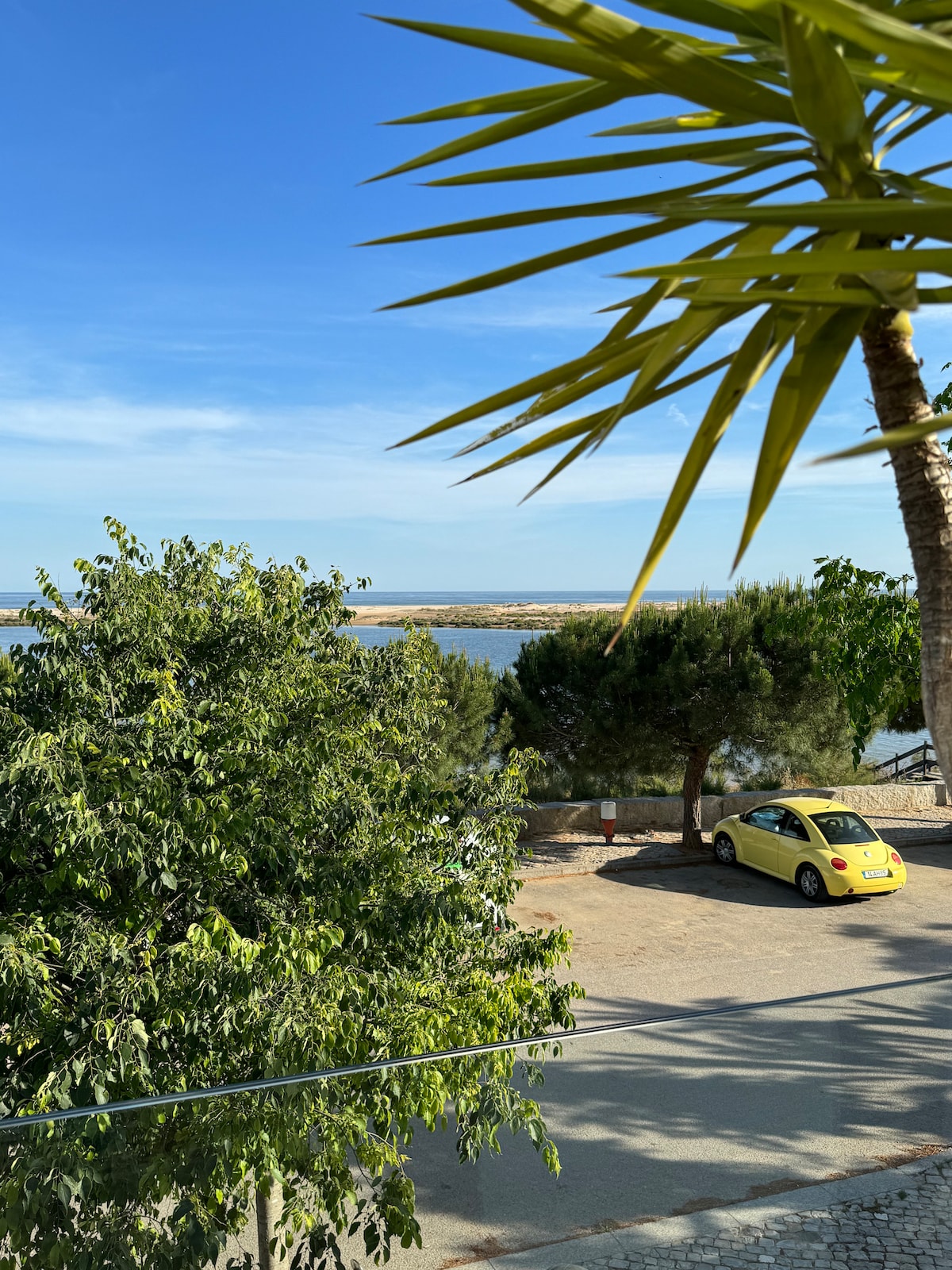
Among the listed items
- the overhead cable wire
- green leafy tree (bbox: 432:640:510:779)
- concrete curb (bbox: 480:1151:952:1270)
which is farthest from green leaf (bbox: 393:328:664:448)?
green leafy tree (bbox: 432:640:510:779)

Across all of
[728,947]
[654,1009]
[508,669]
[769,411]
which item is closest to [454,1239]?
[769,411]

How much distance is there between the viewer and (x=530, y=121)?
1763 millimetres

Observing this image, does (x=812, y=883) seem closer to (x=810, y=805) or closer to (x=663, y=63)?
(x=810, y=805)

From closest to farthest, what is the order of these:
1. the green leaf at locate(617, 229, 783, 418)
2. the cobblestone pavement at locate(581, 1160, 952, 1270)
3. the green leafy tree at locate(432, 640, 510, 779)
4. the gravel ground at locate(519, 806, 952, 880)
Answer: the green leaf at locate(617, 229, 783, 418) < the cobblestone pavement at locate(581, 1160, 952, 1270) < the gravel ground at locate(519, 806, 952, 880) < the green leafy tree at locate(432, 640, 510, 779)

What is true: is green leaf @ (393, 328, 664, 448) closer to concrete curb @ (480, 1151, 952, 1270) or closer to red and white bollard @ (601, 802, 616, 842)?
concrete curb @ (480, 1151, 952, 1270)

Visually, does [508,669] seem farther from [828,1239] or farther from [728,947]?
[828,1239]

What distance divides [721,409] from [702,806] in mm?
20089

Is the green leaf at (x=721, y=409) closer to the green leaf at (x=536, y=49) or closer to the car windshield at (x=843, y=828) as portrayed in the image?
the green leaf at (x=536, y=49)

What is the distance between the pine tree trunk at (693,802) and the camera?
18891 millimetres

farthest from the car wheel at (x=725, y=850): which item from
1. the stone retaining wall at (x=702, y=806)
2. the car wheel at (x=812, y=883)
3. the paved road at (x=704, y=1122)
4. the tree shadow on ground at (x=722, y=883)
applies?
the paved road at (x=704, y=1122)

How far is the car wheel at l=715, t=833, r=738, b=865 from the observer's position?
1769cm

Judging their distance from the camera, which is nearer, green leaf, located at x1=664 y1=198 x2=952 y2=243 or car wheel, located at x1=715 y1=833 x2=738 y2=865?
green leaf, located at x1=664 y1=198 x2=952 y2=243

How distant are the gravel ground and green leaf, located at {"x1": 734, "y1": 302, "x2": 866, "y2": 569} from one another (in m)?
15.6

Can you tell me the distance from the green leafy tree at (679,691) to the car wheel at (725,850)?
91 centimetres
